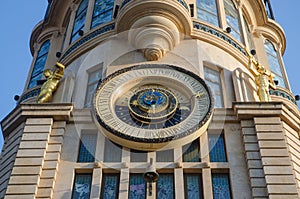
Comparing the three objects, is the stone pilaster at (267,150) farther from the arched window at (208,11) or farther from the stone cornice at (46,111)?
the arched window at (208,11)

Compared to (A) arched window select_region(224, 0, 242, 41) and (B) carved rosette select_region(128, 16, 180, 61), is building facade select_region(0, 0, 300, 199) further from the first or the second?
(A) arched window select_region(224, 0, 242, 41)

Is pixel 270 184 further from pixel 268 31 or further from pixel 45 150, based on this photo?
pixel 268 31

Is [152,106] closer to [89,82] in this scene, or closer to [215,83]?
[215,83]

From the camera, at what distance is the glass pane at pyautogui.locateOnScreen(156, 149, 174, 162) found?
51.0ft

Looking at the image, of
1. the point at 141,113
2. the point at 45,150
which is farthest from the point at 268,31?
the point at 45,150

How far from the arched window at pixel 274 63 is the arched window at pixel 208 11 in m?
3.70

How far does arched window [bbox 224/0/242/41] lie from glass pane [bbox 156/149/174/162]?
7.92m

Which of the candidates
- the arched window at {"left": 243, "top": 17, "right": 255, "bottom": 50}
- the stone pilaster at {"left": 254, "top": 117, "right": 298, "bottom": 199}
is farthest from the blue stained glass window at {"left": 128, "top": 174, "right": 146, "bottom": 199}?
the arched window at {"left": 243, "top": 17, "right": 255, "bottom": 50}

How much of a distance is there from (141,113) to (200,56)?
4080 mm

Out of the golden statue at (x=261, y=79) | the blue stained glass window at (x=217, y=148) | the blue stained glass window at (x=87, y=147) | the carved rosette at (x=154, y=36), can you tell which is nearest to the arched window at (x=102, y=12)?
the carved rosette at (x=154, y=36)

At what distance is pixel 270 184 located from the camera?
1403 centimetres

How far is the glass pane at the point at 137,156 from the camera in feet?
50.9

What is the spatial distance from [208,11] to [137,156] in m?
8.91

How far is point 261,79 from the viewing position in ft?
61.5
